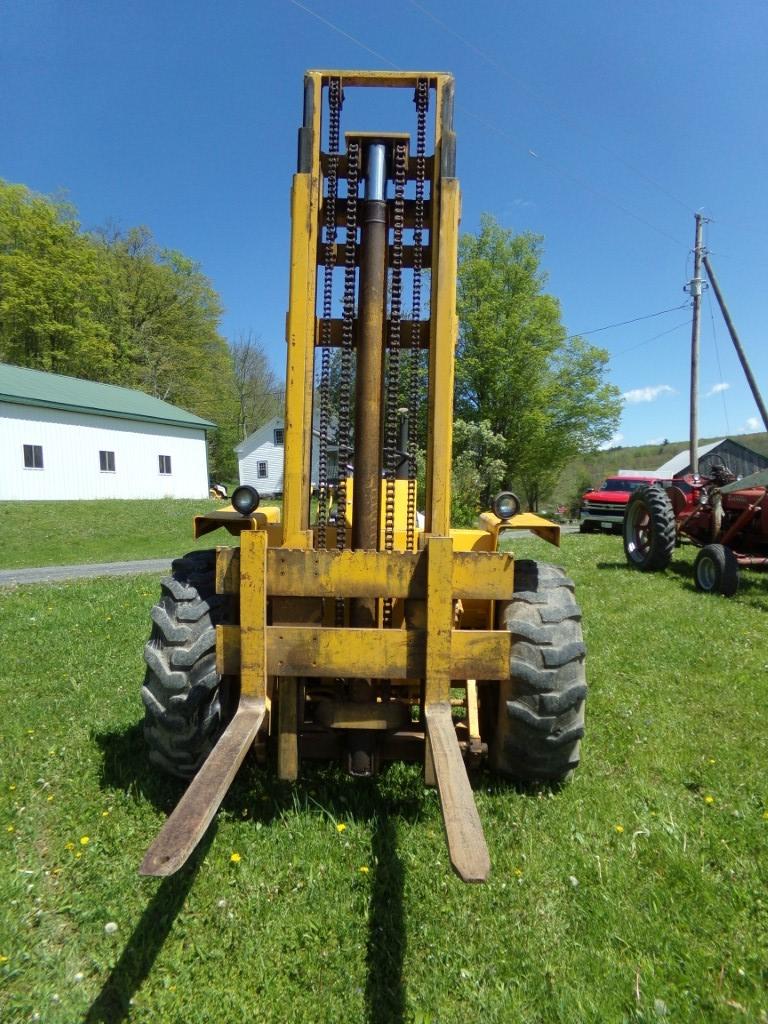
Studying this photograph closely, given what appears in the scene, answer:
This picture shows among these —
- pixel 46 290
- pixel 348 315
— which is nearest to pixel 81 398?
pixel 46 290

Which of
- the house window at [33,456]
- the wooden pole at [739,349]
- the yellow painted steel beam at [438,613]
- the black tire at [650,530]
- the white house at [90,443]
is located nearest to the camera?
the yellow painted steel beam at [438,613]

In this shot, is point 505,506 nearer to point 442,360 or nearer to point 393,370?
point 442,360

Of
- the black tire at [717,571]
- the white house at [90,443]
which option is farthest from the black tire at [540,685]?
the white house at [90,443]

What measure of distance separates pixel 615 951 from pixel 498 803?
3.20ft

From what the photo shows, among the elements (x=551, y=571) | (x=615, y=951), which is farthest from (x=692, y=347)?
(x=615, y=951)

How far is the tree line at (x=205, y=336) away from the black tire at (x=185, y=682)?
2451 centimetres

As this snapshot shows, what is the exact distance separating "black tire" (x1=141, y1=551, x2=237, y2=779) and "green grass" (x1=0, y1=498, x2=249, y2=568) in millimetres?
13107

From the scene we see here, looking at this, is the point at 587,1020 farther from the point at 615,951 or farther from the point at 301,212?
the point at 301,212

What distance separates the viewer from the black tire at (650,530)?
1102 centimetres

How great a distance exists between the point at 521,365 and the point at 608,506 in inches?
556

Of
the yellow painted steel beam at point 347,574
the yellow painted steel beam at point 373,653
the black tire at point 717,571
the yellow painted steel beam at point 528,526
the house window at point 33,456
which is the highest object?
the house window at point 33,456

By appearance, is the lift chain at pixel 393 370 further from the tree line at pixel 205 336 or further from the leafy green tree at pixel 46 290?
the leafy green tree at pixel 46 290

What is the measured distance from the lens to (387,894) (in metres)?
2.74

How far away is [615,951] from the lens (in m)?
2.43
